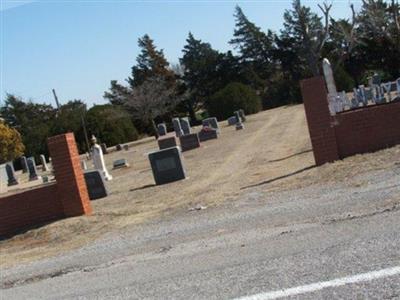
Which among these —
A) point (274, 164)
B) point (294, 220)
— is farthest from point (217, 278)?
point (274, 164)

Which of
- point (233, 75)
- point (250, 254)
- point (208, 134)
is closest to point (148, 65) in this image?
point (233, 75)

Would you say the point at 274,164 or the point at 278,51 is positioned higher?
the point at 278,51

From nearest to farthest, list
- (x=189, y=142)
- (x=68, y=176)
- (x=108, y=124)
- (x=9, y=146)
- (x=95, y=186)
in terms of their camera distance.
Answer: (x=68, y=176)
(x=95, y=186)
(x=189, y=142)
(x=9, y=146)
(x=108, y=124)

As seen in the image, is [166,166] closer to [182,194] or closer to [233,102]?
[182,194]

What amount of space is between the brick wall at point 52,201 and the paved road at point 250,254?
2823 mm

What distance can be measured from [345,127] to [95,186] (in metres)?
7.65

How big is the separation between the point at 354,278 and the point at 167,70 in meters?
65.3

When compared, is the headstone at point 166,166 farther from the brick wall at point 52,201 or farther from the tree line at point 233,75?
the tree line at point 233,75

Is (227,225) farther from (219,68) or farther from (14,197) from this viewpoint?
(219,68)

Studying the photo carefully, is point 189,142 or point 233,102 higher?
point 233,102

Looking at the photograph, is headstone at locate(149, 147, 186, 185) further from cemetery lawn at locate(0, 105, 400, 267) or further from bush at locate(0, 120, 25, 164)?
bush at locate(0, 120, 25, 164)

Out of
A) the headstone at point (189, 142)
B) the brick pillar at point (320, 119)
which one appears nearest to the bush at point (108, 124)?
the headstone at point (189, 142)

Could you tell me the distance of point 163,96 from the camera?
5772 cm

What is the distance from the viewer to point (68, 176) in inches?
525
